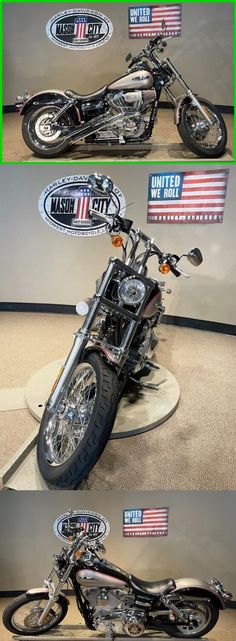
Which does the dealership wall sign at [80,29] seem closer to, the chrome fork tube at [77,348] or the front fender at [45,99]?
the front fender at [45,99]

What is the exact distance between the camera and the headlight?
2088 millimetres

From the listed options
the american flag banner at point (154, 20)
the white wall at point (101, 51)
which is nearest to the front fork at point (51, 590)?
the white wall at point (101, 51)

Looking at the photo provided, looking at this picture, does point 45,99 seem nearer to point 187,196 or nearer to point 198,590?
point 187,196

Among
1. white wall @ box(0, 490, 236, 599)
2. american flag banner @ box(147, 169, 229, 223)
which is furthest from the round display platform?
american flag banner @ box(147, 169, 229, 223)

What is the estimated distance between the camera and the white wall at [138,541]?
8.00 ft

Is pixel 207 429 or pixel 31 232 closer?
pixel 207 429

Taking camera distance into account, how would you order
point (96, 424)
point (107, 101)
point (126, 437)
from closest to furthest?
point (96, 424) < point (126, 437) < point (107, 101)

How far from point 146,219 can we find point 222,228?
1.75 ft

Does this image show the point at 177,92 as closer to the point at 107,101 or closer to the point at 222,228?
the point at 107,101

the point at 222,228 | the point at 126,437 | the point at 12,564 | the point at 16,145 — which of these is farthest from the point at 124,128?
the point at 12,564

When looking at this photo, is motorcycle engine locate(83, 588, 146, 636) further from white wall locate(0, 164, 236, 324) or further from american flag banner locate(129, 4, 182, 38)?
american flag banner locate(129, 4, 182, 38)

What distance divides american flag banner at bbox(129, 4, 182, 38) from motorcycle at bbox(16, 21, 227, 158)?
0.33ft

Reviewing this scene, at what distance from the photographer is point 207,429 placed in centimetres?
246

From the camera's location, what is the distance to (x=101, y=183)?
2035mm
